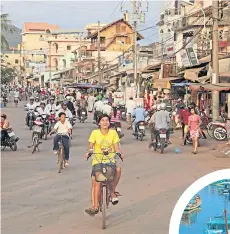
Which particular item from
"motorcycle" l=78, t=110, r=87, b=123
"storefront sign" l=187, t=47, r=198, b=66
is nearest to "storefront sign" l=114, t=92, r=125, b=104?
"motorcycle" l=78, t=110, r=87, b=123

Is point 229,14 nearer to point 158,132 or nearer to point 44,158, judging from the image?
point 158,132

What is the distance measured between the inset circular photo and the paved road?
333cm

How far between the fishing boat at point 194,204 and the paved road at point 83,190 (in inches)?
132

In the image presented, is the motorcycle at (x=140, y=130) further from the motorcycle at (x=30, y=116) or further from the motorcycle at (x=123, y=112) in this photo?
the motorcycle at (x=123, y=112)

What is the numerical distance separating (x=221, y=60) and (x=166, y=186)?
14875 mm

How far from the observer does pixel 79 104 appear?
98.4 ft

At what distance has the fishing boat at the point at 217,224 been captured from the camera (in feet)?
12.1

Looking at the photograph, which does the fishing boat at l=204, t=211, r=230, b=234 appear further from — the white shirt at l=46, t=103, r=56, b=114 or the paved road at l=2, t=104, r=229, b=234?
the white shirt at l=46, t=103, r=56, b=114

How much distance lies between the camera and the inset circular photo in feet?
11.9

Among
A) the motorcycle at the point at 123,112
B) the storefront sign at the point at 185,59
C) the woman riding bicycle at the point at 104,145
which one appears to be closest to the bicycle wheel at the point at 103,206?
the woman riding bicycle at the point at 104,145

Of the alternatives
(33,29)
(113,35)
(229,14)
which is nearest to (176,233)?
(229,14)

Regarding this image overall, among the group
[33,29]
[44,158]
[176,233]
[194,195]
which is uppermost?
[33,29]

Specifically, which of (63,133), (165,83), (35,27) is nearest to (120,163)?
(63,133)

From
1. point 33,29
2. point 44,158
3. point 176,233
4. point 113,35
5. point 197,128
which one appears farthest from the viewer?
point 33,29
